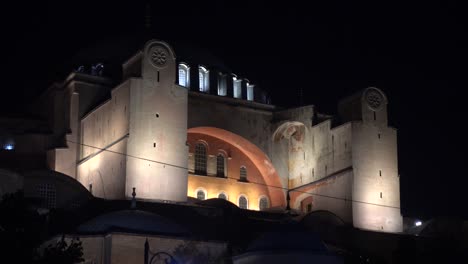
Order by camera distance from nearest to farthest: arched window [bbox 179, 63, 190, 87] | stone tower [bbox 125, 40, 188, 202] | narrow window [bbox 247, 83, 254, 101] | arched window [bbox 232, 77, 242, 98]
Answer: stone tower [bbox 125, 40, 188, 202]
arched window [bbox 179, 63, 190, 87]
arched window [bbox 232, 77, 242, 98]
narrow window [bbox 247, 83, 254, 101]

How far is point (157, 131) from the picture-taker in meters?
46.7

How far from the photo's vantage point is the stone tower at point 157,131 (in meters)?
45.7

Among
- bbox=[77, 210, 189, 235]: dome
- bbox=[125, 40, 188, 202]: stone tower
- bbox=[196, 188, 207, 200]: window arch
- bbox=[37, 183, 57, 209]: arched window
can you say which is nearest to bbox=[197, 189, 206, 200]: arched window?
bbox=[196, 188, 207, 200]: window arch

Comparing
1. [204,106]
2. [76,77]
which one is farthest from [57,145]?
[204,106]

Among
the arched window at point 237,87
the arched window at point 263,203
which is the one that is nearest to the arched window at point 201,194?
the arched window at point 263,203

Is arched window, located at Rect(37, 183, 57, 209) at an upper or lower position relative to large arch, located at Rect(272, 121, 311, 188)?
lower

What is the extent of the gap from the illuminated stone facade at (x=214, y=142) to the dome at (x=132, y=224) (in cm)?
487

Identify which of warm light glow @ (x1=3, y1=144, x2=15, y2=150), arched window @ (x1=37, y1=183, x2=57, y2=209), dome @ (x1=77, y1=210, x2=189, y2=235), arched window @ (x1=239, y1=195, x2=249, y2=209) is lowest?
dome @ (x1=77, y1=210, x2=189, y2=235)

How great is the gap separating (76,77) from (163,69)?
21.4ft

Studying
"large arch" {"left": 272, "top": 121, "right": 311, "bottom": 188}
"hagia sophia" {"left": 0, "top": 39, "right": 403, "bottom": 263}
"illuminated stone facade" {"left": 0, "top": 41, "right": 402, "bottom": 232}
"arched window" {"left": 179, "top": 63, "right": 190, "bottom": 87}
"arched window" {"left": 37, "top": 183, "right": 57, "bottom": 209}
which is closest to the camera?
"arched window" {"left": 37, "top": 183, "right": 57, "bottom": 209}

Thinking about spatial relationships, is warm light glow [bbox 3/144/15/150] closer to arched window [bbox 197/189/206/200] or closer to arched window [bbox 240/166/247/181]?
arched window [bbox 197/189/206/200]

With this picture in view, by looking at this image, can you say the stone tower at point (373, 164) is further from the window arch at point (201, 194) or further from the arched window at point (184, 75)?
the arched window at point (184, 75)

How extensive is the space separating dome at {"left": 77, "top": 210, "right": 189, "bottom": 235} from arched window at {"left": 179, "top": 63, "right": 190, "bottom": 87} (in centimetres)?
1450

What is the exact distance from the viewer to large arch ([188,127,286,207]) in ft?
179
